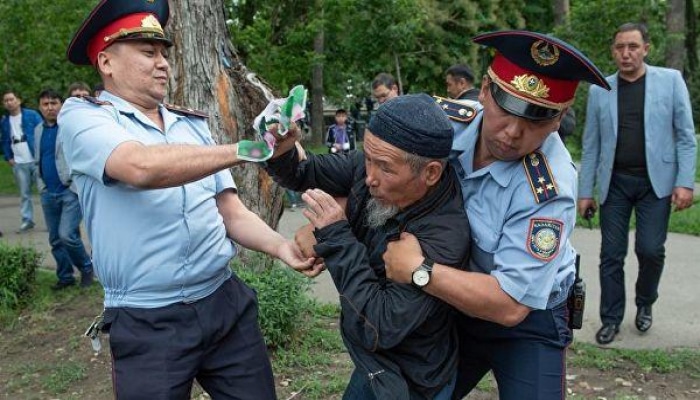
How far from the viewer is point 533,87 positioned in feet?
7.13

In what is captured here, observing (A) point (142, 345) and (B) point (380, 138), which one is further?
(A) point (142, 345)

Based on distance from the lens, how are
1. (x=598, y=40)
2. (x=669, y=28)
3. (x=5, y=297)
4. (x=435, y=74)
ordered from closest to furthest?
(x=5, y=297) → (x=598, y=40) → (x=669, y=28) → (x=435, y=74)

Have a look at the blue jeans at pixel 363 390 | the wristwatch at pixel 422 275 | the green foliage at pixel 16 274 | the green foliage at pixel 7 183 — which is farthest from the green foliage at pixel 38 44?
the wristwatch at pixel 422 275

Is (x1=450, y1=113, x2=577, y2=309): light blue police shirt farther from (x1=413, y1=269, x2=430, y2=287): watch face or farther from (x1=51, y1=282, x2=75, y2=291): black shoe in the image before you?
(x1=51, y1=282, x2=75, y2=291): black shoe

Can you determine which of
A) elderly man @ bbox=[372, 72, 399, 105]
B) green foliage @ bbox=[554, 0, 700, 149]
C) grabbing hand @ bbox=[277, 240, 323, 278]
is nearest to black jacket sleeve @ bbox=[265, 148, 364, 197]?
grabbing hand @ bbox=[277, 240, 323, 278]

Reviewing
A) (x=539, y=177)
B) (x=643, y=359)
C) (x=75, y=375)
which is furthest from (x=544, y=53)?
(x=75, y=375)

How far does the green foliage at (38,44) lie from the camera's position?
12.6 m

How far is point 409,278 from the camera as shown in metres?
2.08

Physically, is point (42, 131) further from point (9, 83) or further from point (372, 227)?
point (9, 83)

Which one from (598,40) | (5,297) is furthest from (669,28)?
(5,297)

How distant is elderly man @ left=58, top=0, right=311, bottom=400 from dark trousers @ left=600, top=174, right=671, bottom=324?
9.96 ft

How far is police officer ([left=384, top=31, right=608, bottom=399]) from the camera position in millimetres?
2117

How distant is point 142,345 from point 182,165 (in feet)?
2.23

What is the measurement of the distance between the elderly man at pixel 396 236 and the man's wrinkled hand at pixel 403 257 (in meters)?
0.03
